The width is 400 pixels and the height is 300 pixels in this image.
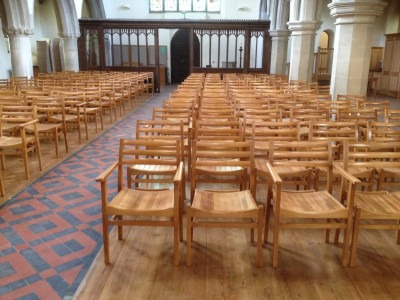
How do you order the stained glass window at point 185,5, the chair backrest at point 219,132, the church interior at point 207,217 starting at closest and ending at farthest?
1. the church interior at point 207,217
2. the chair backrest at point 219,132
3. the stained glass window at point 185,5

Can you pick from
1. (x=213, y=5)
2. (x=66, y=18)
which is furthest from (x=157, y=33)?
(x=213, y=5)

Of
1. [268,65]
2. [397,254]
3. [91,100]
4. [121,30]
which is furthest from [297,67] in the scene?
[397,254]

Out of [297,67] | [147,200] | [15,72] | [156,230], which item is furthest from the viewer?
[15,72]

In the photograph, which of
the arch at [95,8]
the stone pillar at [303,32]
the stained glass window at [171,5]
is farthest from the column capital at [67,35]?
the stone pillar at [303,32]

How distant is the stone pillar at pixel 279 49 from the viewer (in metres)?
18.4

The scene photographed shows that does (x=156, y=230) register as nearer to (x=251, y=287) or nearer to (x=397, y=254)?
(x=251, y=287)

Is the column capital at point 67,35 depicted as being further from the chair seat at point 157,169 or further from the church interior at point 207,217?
the chair seat at point 157,169

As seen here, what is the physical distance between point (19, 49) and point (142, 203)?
14.9 meters

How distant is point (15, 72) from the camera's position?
15422 mm

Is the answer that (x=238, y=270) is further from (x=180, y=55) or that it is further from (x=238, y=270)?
(x=180, y=55)

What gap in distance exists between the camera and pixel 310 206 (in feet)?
9.76

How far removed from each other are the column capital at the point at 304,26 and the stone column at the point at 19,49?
35.3 feet

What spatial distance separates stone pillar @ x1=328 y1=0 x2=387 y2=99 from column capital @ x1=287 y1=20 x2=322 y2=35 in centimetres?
460

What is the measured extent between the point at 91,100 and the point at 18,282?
684 cm
